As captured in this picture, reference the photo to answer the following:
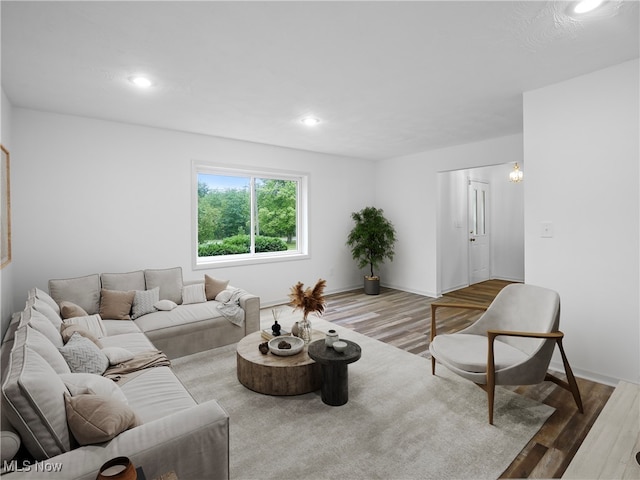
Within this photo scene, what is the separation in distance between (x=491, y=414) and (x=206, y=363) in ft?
8.11

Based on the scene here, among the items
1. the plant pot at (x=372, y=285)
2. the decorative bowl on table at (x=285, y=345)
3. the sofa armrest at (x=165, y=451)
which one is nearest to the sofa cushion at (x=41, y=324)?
the sofa armrest at (x=165, y=451)

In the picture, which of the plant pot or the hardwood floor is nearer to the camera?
the hardwood floor

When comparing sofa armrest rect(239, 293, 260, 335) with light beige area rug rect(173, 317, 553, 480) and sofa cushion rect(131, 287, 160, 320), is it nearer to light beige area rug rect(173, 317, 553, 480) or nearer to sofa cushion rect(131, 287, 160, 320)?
light beige area rug rect(173, 317, 553, 480)

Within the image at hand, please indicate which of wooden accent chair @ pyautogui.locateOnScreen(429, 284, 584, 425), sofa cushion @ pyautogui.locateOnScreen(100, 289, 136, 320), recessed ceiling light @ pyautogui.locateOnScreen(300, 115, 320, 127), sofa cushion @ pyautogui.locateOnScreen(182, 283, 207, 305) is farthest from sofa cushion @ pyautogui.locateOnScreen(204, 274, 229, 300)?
wooden accent chair @ pyautogui.locateOnScreen(429, 284, 584, 425)

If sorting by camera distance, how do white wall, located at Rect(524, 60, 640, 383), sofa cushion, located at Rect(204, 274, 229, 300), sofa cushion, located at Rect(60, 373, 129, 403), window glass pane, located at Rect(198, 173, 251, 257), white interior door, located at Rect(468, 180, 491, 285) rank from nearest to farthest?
sofa cushion, located at Rect(60, 373, 129, 403)
white wall, located at Rect(524, 60, 640, 383)
sofa cushion, located at Rect(204, 274, 229, 300)
window glass pane, located at Rect(198, 173, 251, 257)
white interior door, located at Rect(468, 180, 491, 285)

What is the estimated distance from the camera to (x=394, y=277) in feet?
21.7

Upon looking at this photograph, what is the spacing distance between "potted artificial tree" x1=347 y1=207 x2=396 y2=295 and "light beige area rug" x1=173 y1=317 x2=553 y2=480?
3096mm

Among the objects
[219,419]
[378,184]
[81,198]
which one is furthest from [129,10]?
[378,184]

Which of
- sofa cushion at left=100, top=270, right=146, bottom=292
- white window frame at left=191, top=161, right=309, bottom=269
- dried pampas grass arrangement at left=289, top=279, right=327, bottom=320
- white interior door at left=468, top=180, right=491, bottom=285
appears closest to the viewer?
dried pampas grass arrangement at left=289, top=279, right=327, bottom=320

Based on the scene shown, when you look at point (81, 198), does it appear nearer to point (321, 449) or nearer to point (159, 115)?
point (159, 115)

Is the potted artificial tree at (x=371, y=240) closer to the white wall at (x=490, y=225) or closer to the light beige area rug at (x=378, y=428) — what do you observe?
the white wall at (x=490, y=225)

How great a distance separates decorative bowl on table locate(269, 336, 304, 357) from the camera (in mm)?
2759

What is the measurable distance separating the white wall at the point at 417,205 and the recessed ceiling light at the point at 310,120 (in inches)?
102

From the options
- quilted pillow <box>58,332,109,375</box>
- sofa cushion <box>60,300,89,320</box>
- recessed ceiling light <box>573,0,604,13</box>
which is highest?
recessed ceiling light <box>573,0,604,13</box>
